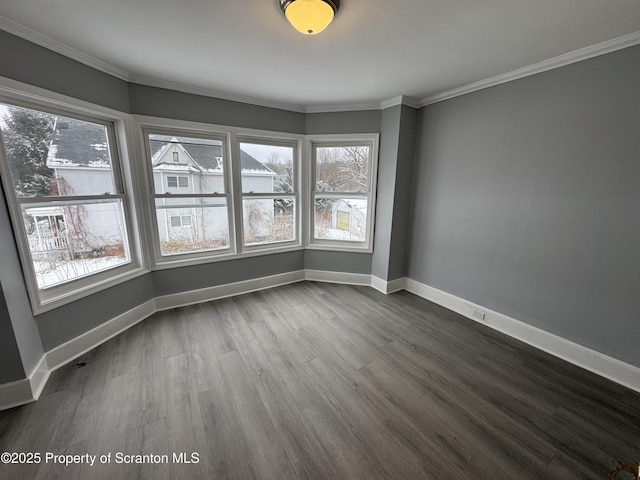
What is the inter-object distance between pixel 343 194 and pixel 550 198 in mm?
2190

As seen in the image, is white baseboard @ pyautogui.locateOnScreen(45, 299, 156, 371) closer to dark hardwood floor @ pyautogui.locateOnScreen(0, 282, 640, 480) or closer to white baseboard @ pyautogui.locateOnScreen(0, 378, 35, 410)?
dark hardwood floor @ pyautogui.locateOnScreen(0, 282, 640, 480)

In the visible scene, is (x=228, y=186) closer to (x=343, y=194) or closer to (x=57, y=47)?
(x=343, y=194)

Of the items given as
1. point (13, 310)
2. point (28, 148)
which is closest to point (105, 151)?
point (28, 148)

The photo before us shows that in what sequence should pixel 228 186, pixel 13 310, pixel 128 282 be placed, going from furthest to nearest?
pixel 228 186 < pixel 128 282 < pixel 13 310


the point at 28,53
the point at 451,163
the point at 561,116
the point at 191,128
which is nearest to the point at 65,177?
the point at 28,53

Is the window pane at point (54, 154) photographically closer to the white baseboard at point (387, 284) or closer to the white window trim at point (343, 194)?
the white window trim at point (343, 194)

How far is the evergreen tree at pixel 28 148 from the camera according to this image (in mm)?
1777

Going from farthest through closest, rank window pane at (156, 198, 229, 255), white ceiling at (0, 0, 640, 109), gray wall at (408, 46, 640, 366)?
window pane at (156, 198, 229, 255), gray wall at (408, 46, 640, 366), white ceiling at (0, 0, 640, 109)

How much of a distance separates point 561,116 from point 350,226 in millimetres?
2384

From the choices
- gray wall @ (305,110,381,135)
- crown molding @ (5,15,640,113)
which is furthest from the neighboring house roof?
gray wall @ (305,110,381,135)

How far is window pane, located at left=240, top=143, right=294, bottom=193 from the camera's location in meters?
3.24

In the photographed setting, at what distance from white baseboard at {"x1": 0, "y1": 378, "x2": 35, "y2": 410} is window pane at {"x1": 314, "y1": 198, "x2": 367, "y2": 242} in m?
3.04

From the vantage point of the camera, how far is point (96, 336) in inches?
90.6

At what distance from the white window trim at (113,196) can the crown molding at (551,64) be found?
3.38m
